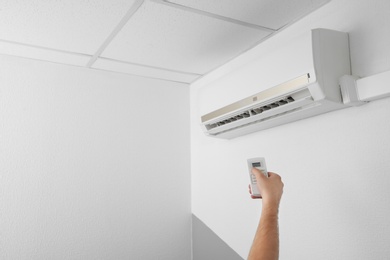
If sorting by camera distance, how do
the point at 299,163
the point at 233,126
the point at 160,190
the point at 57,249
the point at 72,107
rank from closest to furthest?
the point at 299,163 < the point at 233,126 < the point at 57,249 < the point at 72,107 < the point at 160,190

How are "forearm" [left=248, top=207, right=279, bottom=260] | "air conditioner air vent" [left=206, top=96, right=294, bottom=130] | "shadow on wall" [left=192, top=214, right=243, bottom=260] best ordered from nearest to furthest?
"forearm" [left=248, top=207, right=279, bottom=260]
"air conditioner air vent" [left=206, top=96, right=294, bottom=130]
"shadow on wall" [left=192, top=214, right=243, bottom=260]

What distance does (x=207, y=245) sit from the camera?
248 cm

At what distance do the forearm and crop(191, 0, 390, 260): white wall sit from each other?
0.63 m

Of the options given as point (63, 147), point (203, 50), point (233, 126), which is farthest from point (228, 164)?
point (63, 147)

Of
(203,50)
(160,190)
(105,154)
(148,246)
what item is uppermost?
(203,50)

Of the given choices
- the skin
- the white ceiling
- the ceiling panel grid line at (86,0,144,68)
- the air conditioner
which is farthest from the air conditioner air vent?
the ceiling panel grid line at (86,0,144,68)

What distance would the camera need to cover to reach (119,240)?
241 centimetres

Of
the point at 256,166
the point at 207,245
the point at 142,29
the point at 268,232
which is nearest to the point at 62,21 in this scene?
the point at 142,29

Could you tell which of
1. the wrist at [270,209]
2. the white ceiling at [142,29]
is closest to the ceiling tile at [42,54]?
the white ceiling at [142,29]

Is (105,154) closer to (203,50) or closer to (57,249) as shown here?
(57,249)

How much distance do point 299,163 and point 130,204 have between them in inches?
48.0

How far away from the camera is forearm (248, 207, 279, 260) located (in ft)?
3.03

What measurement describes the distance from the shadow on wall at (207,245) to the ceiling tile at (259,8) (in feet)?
4.46

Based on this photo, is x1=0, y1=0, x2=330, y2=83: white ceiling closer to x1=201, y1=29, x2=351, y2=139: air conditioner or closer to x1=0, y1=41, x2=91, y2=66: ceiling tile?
x1=0, y1=41, x2=91, y2=66: ceiling tile
